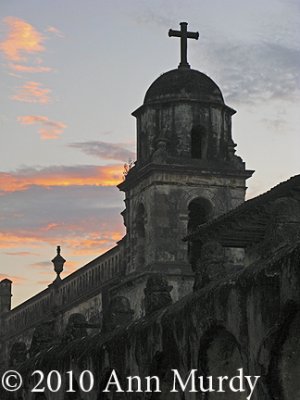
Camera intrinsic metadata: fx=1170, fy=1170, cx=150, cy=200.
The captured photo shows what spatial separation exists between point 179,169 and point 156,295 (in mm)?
17747

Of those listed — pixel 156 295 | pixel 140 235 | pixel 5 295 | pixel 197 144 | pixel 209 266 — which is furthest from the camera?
pixel 5 295

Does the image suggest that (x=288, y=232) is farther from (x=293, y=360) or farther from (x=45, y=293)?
(x=45, y=293)

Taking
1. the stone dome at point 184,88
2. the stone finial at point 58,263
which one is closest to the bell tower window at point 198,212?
the stone dome at point 184,88

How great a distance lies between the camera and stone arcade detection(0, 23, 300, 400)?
11703mm

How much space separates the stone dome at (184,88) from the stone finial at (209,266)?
2026 centimetres

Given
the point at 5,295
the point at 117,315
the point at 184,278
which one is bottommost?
the point at 117,315

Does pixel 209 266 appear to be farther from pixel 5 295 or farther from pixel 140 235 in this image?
pixel 5 295

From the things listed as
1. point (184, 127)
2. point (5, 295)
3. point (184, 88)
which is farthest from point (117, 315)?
point (5, 295)

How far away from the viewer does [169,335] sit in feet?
48.7

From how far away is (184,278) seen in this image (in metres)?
33.0

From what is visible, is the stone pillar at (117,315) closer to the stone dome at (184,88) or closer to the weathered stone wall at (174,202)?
the weathered stone wall at (174,202)

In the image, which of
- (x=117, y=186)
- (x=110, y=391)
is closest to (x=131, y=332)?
(x=110, y=391)

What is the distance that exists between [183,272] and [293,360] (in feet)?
71.0

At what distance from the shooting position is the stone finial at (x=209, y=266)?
549 inches
